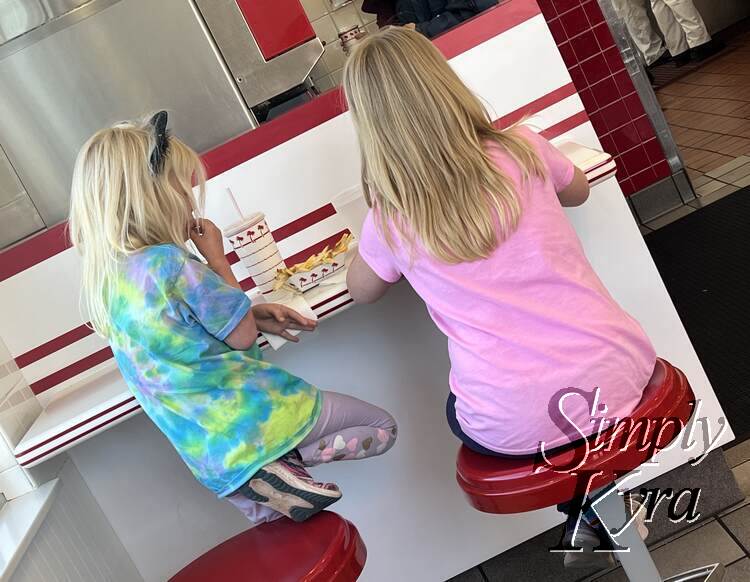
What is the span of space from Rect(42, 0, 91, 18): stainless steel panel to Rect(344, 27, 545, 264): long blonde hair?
5.23 feet

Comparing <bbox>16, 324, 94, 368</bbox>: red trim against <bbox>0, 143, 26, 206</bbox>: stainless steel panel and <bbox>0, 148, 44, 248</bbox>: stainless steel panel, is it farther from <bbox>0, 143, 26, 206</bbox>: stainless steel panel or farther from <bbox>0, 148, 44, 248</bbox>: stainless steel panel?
<bbox>0, 143, 26, 206</bbox>: stainless steel panel

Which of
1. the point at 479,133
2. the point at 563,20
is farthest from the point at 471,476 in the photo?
the point at 563,20

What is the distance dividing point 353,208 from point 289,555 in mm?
964

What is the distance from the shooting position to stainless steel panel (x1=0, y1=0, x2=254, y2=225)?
9.55 feet

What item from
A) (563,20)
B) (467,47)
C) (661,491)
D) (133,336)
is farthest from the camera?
(563,20)

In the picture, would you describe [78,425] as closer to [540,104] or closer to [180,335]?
[180,335]

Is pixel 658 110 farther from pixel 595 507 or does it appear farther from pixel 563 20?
pixel 595 507

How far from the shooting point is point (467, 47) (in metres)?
2.35

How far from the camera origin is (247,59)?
289cm

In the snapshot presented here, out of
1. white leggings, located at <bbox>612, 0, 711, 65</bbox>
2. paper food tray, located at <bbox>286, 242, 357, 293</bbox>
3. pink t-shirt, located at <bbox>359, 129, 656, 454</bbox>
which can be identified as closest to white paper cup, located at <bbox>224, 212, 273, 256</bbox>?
paper food tray, located at <bbox>286, 242, 357, 293</bbox>

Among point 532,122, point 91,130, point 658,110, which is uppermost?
point 91,130

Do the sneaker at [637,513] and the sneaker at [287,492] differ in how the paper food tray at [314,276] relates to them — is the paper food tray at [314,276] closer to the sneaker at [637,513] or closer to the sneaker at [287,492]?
the sneaker at [287,492]

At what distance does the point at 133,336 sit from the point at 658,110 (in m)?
3.77

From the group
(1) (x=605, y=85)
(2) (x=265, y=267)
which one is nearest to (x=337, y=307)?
(2) (x=265, y=267)
